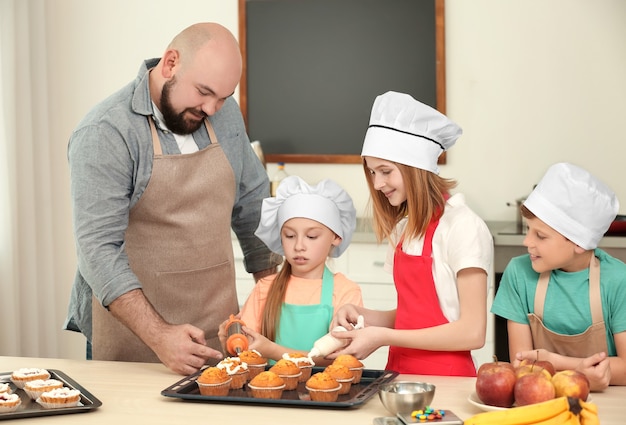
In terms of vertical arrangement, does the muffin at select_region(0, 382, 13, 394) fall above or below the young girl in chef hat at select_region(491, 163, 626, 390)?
below

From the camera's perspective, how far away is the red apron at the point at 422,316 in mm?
2188

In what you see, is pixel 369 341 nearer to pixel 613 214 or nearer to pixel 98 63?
pixel 613 214

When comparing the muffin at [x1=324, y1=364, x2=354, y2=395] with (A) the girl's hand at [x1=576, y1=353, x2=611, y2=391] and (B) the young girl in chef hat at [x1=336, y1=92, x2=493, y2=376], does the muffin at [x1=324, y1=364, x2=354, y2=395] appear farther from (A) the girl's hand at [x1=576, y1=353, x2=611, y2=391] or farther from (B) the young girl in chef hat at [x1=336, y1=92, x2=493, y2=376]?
(A) the girl's hand at [x1=576, y1=353, x2=611, y2=391]

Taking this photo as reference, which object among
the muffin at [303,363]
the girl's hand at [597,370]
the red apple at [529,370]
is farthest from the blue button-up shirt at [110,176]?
the girl's hand at [597,370]

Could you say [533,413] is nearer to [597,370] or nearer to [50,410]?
[597,370]

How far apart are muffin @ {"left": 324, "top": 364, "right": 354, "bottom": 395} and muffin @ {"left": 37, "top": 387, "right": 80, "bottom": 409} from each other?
526 millimetres

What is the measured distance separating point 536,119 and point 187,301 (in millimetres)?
2306

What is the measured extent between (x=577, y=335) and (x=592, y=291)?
0.11 meters

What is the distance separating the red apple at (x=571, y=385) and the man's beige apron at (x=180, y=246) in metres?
1.14

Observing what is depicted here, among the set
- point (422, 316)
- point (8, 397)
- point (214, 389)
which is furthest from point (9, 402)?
point (422, 316)

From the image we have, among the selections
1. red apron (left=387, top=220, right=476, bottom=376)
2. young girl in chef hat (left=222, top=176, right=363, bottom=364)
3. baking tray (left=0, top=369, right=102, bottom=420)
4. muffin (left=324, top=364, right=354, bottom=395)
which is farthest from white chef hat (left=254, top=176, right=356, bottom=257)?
baking tray (left=0, top=369, right=102, bottom=420)

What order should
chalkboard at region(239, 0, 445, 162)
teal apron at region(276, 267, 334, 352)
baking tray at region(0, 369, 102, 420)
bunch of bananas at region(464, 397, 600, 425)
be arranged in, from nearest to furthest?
bunch of bananas at region(464, 397, 600, 425) → baking tray at region(0, 369, 102, 420) → teal apron at region(276, 267, 334, 352) → chalkboard at region(239, 0, 445, 162)

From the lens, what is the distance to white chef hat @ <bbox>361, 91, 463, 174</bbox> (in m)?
2.19

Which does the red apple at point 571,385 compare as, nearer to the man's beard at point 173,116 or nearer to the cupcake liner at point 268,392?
the cupcake liner at point 268,392
